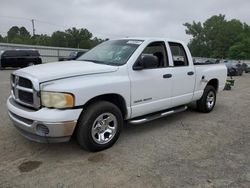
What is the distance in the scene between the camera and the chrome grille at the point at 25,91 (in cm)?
385

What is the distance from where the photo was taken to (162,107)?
213 inches

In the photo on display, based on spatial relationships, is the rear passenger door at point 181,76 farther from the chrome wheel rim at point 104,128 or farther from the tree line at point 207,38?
the tree line at point 207,38

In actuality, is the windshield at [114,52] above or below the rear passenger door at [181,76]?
above

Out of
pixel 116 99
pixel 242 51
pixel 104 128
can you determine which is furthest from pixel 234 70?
pixel 242 51

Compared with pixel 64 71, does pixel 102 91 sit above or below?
below

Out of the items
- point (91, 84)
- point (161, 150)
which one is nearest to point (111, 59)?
point (91, 84)

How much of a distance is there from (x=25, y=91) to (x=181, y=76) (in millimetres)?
3132

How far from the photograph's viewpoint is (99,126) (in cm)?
431

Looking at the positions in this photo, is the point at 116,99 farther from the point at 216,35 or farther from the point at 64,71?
the point at 216,35

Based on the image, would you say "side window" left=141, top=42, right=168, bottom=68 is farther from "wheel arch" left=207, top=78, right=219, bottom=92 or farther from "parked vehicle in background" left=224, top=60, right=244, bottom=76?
"parked vehicle in background" left=224, top=60, right=244, bottom=76

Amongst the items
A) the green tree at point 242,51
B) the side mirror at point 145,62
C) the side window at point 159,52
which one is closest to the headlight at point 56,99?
the side mirror at point 145,62

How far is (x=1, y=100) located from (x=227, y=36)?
2887 inches

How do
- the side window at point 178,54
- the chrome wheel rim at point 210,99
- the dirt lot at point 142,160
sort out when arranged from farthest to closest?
the chrome wheel rim at point 210,99, the side window at point 178,54, the dirt lot at point 142,160

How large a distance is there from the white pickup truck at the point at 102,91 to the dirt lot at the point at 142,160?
13.5 inches
